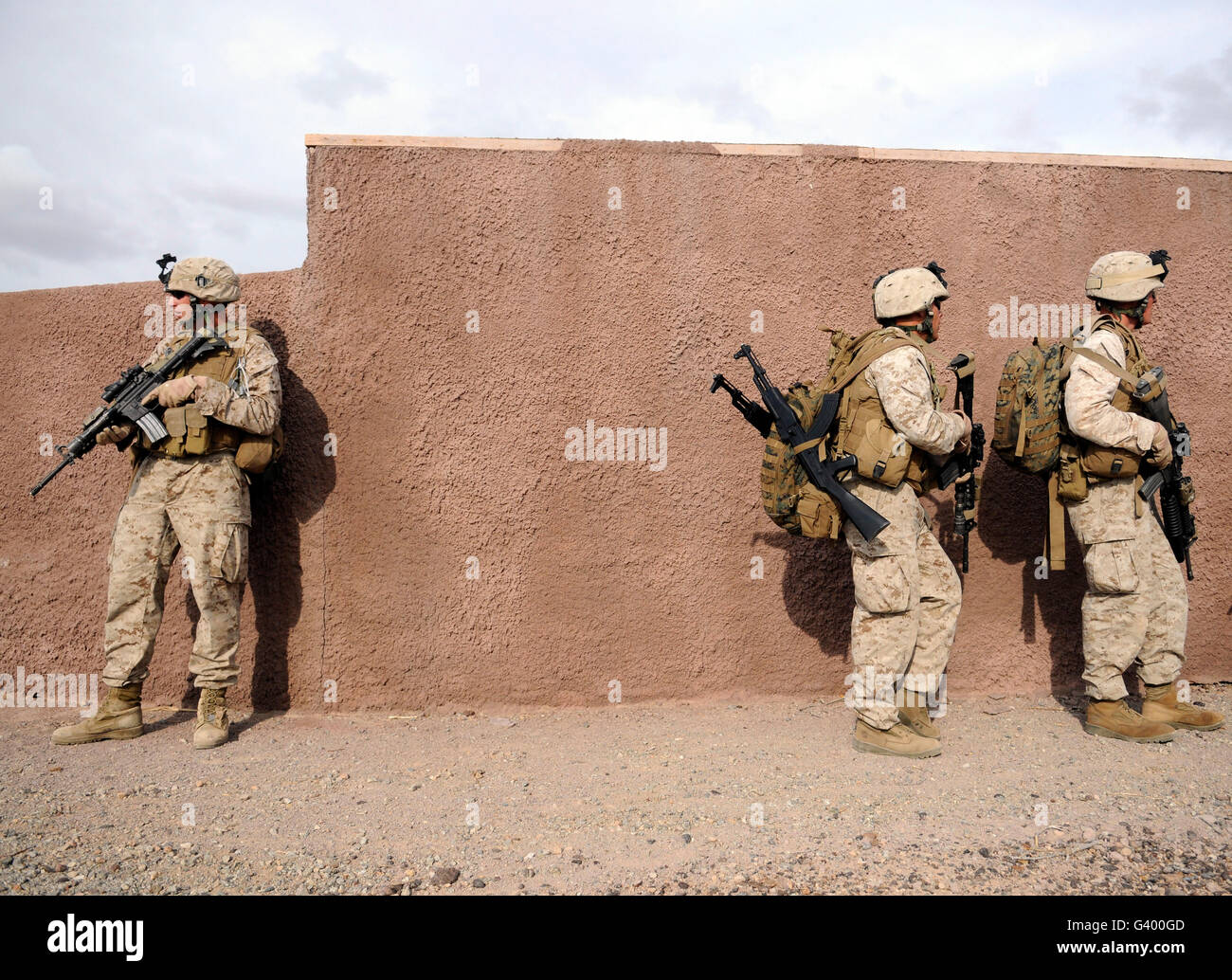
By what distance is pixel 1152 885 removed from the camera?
2.64m

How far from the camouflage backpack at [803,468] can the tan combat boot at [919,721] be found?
87cm

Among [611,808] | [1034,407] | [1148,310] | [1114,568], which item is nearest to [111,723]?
[611,808]

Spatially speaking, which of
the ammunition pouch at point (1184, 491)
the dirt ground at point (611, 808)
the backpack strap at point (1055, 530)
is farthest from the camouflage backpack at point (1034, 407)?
the dirt ground at point (611, 808)

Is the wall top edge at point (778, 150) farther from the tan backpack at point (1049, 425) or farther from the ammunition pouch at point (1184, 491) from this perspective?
the ammunition pouch at point (1184, 491)

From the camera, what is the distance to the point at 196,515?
3898mm

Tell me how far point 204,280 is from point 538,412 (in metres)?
1.59

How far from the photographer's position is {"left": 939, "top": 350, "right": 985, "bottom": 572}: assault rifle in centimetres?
375

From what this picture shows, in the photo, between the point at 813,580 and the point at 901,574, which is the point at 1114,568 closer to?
the point at 901,574

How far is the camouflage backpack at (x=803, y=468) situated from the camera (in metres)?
3.63

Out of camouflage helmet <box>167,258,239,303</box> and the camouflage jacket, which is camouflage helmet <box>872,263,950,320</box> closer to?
the camouflage jacket

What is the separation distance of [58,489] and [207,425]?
3.73 feet

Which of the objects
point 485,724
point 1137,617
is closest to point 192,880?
point 485,724

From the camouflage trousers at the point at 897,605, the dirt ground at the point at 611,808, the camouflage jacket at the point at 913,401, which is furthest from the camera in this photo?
the camouflage trousers at the point at 897,605

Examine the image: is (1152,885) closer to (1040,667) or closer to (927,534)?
(927,534)
